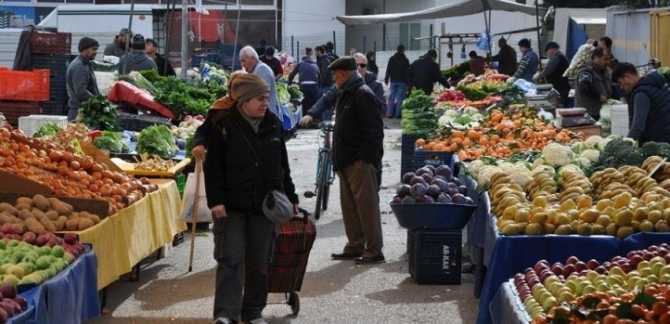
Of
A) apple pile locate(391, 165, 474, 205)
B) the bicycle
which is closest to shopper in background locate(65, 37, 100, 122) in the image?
the bicycle

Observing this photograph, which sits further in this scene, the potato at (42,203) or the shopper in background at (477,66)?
the shopper in background at (477,66)

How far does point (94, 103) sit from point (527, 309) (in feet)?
31.3

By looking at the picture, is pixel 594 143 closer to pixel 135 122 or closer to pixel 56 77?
pixel 135 122

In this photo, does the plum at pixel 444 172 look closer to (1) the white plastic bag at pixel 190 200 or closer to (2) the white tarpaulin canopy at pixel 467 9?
(1) the white plastic bag at pixel 190 200

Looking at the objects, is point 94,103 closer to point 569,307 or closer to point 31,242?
point 31,242

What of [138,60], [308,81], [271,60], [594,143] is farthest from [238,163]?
[308,81]

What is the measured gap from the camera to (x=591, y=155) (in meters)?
12.1

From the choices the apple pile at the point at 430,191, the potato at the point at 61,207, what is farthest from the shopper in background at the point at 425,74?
the potato at the point at 61,207

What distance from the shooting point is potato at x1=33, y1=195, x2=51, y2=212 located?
9664mm

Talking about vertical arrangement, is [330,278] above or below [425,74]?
below

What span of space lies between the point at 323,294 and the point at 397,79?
21737 millimetres

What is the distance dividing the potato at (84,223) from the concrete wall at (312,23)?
Result: 45832mm

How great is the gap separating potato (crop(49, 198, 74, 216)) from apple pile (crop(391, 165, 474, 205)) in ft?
9.18

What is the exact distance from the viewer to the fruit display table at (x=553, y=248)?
28.3ft
